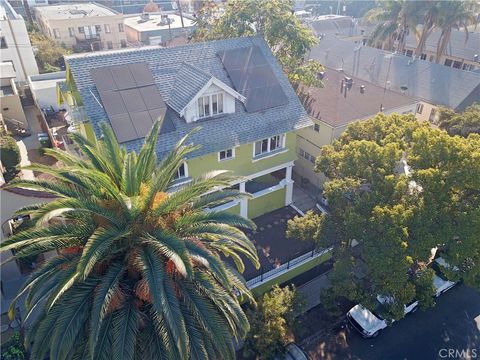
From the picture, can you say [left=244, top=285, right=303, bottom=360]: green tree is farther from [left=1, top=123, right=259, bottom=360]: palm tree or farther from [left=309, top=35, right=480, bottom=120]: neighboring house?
[left=309, top=35, right=480, bottom=120]: neighboring house

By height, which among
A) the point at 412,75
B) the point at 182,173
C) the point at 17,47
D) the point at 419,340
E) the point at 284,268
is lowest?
the point at 419,340

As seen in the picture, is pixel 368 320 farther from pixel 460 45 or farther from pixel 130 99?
pixel 460 45

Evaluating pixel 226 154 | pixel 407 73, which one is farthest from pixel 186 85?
pixel 407 73

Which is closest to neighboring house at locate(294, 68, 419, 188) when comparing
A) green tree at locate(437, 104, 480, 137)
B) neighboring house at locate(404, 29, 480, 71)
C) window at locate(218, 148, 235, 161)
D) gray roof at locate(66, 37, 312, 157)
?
green tree at locate(437, 104, 480, 137)

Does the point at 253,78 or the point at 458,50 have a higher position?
the point at 253,78

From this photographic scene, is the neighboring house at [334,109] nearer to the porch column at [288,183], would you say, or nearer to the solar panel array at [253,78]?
the porch column at [288,183]

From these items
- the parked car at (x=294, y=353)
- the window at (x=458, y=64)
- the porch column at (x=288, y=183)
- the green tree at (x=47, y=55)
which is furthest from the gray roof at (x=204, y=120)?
the window at (x=458, y=64)

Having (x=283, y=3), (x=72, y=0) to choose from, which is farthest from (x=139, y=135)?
(x=72, y=0)
